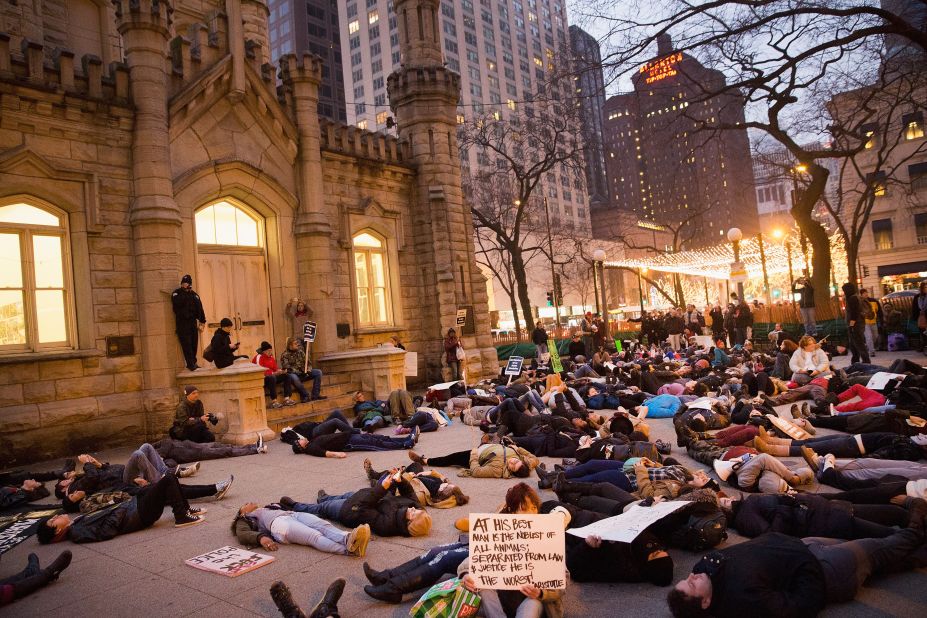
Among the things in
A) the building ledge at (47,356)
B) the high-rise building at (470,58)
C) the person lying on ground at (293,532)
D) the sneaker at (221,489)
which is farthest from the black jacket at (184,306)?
the high-rise building at (470,58)

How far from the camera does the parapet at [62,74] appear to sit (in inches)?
460

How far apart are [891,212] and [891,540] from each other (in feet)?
189

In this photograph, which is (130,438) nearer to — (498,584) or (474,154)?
(498,584)

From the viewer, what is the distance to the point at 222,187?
1498 centimetres

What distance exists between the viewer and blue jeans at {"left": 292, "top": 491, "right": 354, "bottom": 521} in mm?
6645

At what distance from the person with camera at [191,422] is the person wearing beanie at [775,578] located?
29.6 feet

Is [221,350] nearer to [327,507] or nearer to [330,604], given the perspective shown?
[327,507]

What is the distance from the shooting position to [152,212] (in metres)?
13.0

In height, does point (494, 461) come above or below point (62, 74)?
below

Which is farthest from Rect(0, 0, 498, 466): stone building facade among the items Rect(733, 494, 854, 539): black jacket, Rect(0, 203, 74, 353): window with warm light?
Rect(733, 494, 854, 539): black jacket

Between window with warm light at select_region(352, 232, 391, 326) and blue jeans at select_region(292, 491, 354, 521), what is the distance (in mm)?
11615

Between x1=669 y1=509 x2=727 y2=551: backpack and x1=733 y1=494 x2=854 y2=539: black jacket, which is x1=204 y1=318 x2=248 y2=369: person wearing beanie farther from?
x1=733 y1=494 x2=854 y2=539: black jacket

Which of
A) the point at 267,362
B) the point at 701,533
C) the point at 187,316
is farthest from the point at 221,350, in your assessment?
A: the point at 701,533

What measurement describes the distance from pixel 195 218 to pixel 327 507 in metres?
10.2
